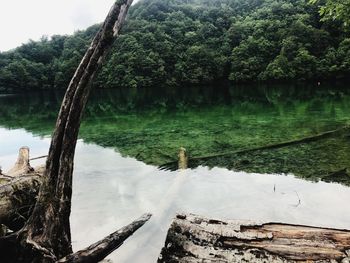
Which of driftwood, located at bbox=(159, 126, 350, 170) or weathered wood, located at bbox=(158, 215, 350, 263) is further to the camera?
driftwood, located at bbox=(159, 126, 350, 170)

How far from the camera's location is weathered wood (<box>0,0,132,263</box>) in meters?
5.14

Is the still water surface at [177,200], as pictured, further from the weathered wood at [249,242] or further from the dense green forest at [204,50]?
the dense green forest at [204,50]

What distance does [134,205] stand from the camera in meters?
9.88

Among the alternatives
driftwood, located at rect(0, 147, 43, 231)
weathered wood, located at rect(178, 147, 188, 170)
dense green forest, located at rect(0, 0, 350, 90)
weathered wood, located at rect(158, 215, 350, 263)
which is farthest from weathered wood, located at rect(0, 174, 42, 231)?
dense green forest, located at rect(0, 0, 350, 90)

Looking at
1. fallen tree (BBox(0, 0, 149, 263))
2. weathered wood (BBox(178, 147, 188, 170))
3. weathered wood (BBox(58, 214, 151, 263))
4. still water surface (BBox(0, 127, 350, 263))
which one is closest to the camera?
weathered wood (BBox(58, 214, 151, 263))

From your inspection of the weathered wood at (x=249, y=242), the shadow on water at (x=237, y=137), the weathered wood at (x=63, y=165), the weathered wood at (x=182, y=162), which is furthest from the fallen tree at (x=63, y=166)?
the shadow on water at (x=237, y=137)

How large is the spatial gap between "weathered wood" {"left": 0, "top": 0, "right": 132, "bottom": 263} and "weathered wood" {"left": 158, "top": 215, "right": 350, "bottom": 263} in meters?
1.67

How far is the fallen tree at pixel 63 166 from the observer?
514 cm

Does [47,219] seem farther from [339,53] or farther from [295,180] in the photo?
[339,53]

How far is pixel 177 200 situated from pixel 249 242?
18.8 ft

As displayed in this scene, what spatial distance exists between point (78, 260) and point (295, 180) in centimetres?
802

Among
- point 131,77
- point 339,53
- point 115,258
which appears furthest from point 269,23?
point 115,258

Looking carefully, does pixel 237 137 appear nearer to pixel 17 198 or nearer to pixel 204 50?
pixel 17 198

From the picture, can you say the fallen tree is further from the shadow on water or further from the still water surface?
the shadow on water
